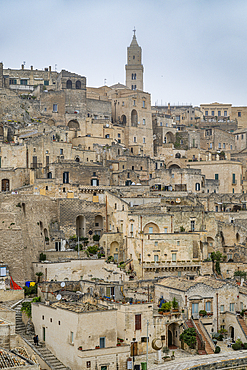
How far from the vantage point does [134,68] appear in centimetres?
10675

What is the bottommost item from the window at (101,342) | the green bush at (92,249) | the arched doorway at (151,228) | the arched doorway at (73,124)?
the window at (101,342)

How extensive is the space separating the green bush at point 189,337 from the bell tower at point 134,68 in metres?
73.5

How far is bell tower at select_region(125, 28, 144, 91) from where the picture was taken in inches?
4193

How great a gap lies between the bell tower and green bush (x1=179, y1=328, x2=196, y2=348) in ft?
241

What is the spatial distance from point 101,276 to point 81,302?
9883mm

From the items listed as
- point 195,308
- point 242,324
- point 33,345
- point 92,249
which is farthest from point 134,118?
point 33,345

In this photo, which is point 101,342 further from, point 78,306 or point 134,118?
point 134,118

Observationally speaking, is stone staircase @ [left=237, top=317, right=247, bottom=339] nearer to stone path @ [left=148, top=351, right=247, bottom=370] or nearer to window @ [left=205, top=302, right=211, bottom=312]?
window @ [left=205, top=302, right=211, bottom=312]

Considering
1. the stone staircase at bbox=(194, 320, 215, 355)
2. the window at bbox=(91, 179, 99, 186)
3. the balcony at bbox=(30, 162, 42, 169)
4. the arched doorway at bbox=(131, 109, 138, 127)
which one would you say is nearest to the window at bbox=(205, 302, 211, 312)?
the stone staircase at bbox=(194, 320, 215, 355)

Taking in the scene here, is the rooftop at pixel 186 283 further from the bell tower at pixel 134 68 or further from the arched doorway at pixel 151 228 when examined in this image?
the bell tower at pixel 134 68

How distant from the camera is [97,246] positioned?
2067 inches

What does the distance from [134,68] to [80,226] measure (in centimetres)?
5793

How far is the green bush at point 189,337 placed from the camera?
37.6m

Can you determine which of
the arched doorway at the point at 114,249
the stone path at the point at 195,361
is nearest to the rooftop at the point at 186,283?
the stone path at the point at 195,361
